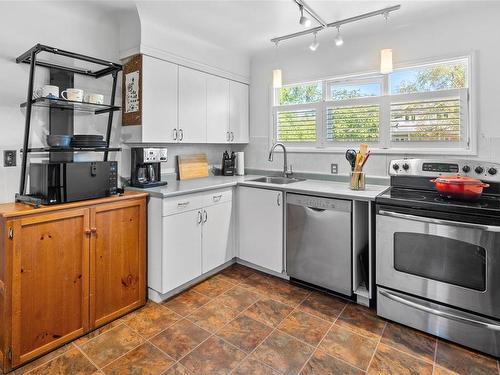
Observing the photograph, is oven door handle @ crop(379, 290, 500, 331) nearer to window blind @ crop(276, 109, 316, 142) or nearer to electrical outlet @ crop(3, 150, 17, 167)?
window blind @ crop(276, 109, 316, 142)

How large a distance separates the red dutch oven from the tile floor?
987mm

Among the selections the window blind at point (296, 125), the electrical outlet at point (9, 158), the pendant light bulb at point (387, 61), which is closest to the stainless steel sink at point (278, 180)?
the window blind at point (296, 125)

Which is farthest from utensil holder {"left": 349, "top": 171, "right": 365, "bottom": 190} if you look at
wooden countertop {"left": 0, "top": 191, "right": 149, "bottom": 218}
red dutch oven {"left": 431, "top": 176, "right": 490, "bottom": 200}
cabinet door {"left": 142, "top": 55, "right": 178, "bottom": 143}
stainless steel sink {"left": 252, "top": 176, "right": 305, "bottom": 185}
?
wooden countertop {"left": 0, "top": 191, "right": 149, "bottom": 218}

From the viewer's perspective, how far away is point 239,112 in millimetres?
3641

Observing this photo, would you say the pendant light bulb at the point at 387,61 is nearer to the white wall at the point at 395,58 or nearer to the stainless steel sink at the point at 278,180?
the white wall at the point at 395,58

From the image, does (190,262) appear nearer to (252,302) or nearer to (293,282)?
(252,302)

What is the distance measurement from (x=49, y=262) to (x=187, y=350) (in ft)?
3.35

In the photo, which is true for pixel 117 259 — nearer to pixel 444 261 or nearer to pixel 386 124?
pixel 444 261

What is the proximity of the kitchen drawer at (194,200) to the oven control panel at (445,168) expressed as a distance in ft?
5.05

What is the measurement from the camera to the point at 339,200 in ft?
7.93

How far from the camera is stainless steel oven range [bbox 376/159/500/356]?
5.95 ft

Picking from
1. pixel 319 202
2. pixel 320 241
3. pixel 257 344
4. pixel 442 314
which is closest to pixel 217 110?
pixel 319 202

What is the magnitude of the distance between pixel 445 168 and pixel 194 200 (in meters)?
2.07

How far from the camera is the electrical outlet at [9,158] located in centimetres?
205
